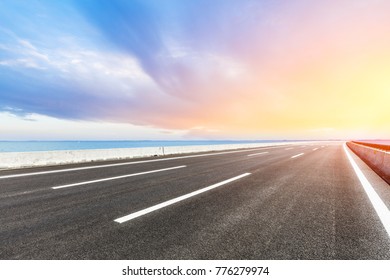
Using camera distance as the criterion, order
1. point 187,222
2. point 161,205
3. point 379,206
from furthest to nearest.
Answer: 1. point 379,206
2. point 161,205
3. point 187,222

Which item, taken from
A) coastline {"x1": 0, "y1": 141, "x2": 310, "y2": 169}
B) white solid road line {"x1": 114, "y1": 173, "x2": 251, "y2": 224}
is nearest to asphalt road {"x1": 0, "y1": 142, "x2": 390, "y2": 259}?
white solid road line {"x1": 114, "y1": 173, "x2": 251, "y2": 224}

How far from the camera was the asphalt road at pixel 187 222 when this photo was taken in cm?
260

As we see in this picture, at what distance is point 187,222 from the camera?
3.47 m

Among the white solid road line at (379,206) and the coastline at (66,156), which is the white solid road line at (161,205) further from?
the coastline at (66,156)

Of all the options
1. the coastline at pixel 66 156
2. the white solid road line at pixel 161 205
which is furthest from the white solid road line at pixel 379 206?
the coastline at pixel 66 156

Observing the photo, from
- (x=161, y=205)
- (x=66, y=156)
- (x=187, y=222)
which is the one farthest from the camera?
(x=66, y=156)

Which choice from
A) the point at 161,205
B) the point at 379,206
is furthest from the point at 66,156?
the point at 379,206

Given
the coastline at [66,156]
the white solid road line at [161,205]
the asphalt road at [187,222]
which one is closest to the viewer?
the asphalt road at [187,222]

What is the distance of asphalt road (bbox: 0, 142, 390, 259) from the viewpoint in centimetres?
260

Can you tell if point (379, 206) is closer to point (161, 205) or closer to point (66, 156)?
point (161, 205)

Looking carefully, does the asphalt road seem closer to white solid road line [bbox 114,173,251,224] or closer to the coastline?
white solid road line [bbox 114,173,251,224]
